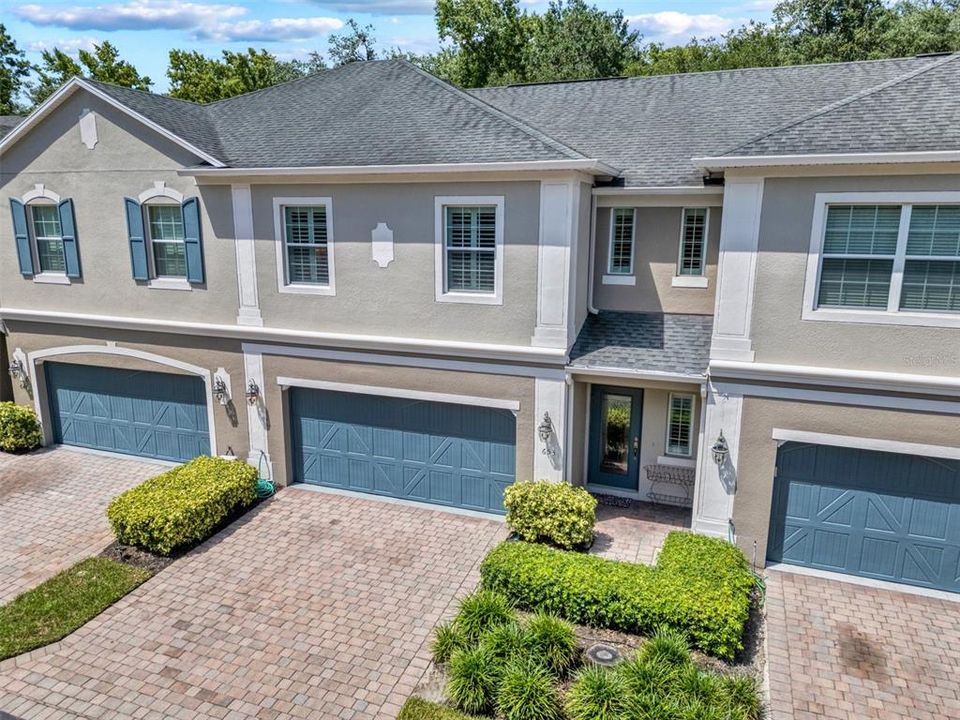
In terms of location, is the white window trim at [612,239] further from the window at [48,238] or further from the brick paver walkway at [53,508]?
the window at [48,238]

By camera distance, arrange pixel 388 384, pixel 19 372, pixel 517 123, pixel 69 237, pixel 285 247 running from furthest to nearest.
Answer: pixel 19 372 → pixel 69 237 → pixel 285 247 → pixel 388 384 → pixel 517 123

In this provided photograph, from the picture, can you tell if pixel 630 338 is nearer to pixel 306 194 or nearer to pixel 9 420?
pixel 306 194

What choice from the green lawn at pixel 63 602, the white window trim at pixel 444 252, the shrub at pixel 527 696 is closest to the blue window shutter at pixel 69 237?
the green lawn at pixel 63 602

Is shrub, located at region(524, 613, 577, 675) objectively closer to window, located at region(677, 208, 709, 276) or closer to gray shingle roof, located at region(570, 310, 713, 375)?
gray shingle roof, located at region(570, 310, 713, 375)

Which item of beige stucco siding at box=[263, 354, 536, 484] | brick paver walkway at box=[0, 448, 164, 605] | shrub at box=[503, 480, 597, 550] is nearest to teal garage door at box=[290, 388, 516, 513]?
beige stucco siding at box=[263, 354, 536, 484]

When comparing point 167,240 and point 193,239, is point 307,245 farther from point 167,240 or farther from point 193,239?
point 167,240

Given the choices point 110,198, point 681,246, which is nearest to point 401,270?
point 681,246
